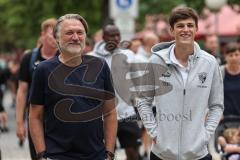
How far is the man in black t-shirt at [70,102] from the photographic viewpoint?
5.62 meters

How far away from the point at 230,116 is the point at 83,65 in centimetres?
497

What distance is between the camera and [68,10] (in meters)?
23.2

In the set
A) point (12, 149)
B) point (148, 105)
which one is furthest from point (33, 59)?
point (12, 149)

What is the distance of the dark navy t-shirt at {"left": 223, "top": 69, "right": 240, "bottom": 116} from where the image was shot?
1021cm

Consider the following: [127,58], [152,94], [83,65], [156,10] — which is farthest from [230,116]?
[156,10]

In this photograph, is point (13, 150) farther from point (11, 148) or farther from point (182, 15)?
point (182, 15)

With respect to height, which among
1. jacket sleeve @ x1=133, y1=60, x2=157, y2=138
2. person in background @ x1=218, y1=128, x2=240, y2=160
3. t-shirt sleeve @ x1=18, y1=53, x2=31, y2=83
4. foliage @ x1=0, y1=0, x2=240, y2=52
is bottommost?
foliage @ x1=0, y1=0, x2=240, y2=52

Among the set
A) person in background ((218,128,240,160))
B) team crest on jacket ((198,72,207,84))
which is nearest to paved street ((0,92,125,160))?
person in background ((218,128,240,160))

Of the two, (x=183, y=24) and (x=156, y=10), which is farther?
(x=156, y=10)

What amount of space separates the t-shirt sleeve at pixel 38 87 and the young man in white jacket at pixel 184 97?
2.96 ft

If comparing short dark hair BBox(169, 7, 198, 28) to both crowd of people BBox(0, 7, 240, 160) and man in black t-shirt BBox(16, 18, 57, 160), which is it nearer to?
crowd of people BBox(0, 7, 240, 160)

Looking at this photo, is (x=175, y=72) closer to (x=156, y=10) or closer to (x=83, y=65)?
(x=83, y=65)

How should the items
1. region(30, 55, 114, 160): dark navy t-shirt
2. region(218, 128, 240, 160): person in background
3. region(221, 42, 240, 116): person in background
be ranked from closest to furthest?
region(30, 55, 114, 160): dark navy t-shirt < region(218, 128, 240, 160): person in background < region(221, 42, 240, 116): person in background

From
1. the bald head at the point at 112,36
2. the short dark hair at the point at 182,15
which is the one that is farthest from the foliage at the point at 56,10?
the short dark hair at the point at 182,15
